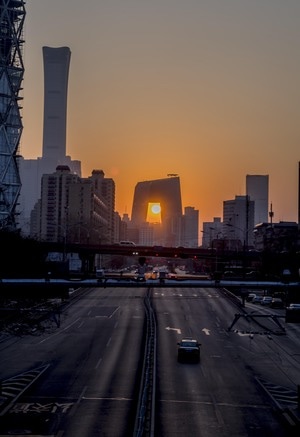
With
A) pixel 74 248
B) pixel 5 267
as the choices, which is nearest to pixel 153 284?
pixel 5 267

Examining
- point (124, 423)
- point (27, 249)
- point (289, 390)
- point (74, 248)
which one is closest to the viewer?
point (124, 423)

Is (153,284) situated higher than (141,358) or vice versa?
(153,284)

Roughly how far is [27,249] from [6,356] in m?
44.4

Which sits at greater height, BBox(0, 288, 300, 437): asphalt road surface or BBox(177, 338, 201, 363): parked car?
BBox(177, 338, 201, 363): parked car

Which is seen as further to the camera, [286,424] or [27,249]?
[27,249]

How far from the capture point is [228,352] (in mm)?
A: 75000

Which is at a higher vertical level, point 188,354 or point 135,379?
point 188,354

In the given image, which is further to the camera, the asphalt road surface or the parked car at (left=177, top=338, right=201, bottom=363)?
the parked car at (left=177, top=338, right=201, bottom=363)

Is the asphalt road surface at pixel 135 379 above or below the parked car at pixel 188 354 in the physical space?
below

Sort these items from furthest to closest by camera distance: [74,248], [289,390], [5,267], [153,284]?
[74,248]
[5,267]
[153,284]
[289,390]

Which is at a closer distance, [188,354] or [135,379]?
[135,379]

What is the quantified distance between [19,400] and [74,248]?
414ft

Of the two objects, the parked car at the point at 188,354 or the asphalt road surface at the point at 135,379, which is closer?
the asphalt road surface at the point at 135,379

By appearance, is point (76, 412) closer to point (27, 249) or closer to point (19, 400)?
point (19, 400)
